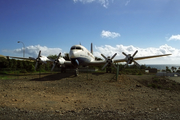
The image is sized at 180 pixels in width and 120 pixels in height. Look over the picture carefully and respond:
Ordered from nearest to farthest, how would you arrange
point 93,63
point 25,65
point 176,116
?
1. point 176,116
2. point 93,63
3. point 25,65

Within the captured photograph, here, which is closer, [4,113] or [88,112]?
[4,113]

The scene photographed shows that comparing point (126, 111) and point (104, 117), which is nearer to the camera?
point (104, 117)

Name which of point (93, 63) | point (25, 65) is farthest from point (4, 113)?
point (25, 65)

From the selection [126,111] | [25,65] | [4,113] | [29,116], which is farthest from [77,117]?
[25,65]

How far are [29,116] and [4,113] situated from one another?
1.03 m

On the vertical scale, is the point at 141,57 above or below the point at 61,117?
above

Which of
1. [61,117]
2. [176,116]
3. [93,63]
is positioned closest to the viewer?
[61,117]

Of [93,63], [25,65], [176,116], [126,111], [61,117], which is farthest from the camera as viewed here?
[25,65]

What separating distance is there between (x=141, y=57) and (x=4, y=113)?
22524 millimetres

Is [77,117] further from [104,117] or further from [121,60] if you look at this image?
[121,60]

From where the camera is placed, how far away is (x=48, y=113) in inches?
188

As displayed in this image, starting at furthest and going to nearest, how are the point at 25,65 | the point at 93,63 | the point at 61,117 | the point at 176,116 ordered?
the point at 25,65, the point at 93,63, the point at 176,116, the point at 61,117

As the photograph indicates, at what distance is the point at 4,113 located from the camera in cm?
464

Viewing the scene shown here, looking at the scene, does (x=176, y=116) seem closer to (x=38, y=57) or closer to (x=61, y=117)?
(x=61, y=117)
